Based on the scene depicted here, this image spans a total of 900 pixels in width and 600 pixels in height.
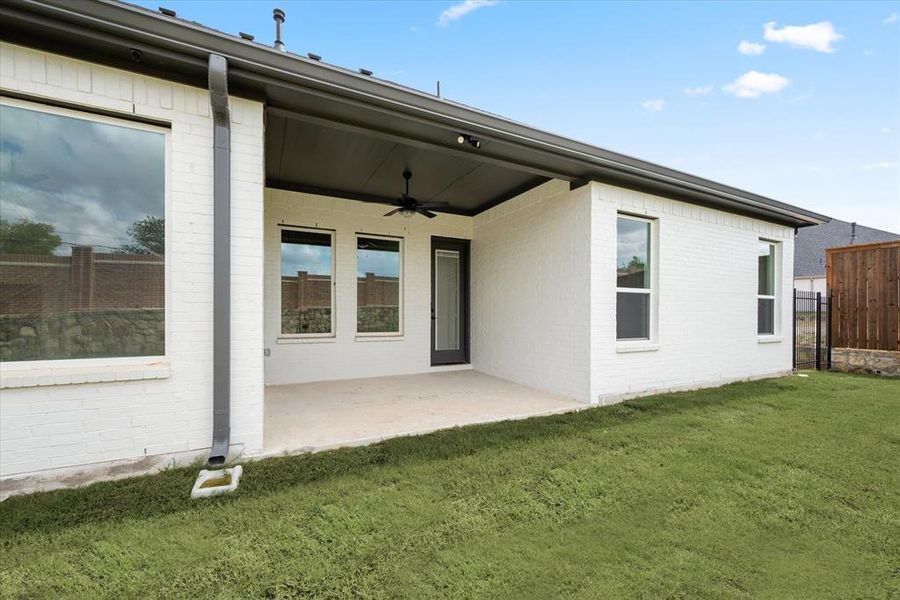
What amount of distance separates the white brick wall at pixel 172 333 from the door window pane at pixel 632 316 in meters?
4.22

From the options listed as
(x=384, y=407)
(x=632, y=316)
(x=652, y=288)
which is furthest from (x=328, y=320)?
(x=652, y=288)

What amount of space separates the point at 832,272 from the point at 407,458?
957cm

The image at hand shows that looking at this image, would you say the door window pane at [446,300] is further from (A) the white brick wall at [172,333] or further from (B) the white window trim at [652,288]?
(A) the white brick wall at [172,333]

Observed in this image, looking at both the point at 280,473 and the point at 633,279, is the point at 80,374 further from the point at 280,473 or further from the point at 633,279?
the point at 633,279

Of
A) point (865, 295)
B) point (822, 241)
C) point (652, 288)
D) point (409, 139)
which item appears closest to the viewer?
point (409, 139)

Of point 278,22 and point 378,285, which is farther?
point 378,285

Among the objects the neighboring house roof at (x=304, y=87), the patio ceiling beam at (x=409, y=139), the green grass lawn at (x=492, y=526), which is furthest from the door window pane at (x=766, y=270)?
the patio ceiling beam at (x=409, y=139)

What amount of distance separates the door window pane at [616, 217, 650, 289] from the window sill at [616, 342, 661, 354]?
0.76 metres

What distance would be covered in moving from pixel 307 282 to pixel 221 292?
3.30 meters

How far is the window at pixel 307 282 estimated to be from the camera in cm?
579

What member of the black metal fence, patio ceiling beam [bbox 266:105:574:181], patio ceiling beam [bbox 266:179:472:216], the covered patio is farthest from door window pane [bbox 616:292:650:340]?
the black metal fence

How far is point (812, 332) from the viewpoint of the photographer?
767 cm

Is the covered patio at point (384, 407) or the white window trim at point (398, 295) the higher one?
the white window trim at point (398, 295)

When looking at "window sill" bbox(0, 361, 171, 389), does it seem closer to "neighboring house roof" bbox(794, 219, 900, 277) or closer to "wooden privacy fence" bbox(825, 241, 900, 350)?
"wooden privacy fence" bbox(825, 241, 900, 350)
